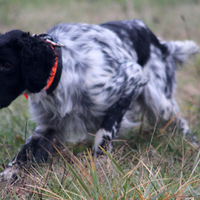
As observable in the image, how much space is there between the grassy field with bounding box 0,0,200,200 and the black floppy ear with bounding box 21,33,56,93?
526 mm

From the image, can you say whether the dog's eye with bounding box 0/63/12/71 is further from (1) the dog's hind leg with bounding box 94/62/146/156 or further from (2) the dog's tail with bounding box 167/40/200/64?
(2) the dog's tail with bounding box 167/40/200/64

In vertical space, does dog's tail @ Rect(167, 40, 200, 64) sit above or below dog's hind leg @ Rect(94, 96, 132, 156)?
above

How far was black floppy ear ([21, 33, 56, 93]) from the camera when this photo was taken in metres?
2.18

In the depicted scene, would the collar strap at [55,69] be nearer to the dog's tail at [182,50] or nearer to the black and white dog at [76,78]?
the black and white dog at [76,78]

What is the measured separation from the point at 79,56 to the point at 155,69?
1.02 meters

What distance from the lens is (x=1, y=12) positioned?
24.4 feet

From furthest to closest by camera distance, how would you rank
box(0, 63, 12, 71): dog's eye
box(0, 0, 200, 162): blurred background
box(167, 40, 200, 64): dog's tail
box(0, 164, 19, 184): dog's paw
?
box(0, 0, 200, 162): blurred background < box(167, 40, 200, 64): dog's tail < box(0, 164, 19, 184): dog's paw < box(0, 63, 12, 71): dog's eye

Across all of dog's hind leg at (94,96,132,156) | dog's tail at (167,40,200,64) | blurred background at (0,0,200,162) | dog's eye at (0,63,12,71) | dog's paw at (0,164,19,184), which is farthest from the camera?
blurred background at (0,0,200,162)

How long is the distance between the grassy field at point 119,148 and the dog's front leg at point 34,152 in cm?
10

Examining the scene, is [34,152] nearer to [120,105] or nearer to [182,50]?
[120,105]

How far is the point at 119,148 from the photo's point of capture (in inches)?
113

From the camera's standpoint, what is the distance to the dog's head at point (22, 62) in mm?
2174

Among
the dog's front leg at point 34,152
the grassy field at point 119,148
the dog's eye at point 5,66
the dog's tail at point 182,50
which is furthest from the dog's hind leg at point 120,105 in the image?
the dog's tail at point 182,50

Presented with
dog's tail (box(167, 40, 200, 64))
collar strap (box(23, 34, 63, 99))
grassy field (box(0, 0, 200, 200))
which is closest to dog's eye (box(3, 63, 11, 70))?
collar strap (box(23, 34, 63, 99))
